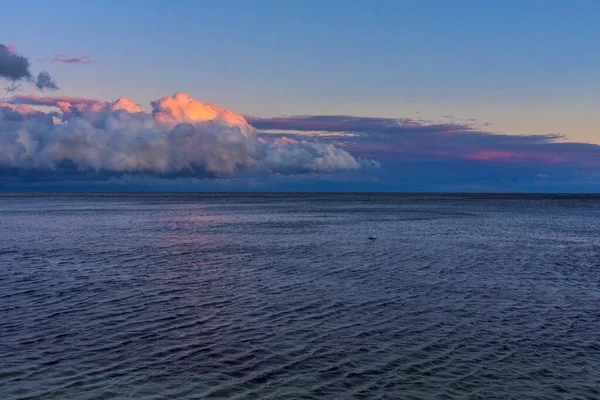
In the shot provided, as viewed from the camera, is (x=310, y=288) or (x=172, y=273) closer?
(x=310, y=288)

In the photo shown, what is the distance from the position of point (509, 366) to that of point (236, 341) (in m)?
9.30

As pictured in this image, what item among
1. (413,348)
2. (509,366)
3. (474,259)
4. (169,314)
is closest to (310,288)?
(169,314)

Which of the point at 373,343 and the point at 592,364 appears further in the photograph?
the point at 373,343

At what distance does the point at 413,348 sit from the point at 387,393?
422cm

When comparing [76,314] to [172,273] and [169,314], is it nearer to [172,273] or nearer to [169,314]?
[169,314]

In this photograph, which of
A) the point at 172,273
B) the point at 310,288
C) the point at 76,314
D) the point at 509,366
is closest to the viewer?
the point at 509,366

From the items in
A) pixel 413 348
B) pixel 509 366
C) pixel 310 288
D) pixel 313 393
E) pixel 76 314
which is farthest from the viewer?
pixel 310 288

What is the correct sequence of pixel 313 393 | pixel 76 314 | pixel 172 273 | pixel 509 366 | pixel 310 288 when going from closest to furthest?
pixel 313 393 → pixel 509 366 → pixel 76 314 → pixel 310 288 → pixel 172 273

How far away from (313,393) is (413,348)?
213 inches

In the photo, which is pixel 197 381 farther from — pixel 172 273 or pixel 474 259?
pixel 474 259

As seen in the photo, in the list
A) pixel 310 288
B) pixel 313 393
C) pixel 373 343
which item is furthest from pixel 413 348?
pixel 310 288

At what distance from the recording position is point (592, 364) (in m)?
16.8

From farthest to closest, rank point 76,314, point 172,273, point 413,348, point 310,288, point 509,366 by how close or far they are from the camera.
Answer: point 172,273 → point 310,288 → point 76,314 → point 413,348 → point 509,366

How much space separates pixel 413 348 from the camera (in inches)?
720
